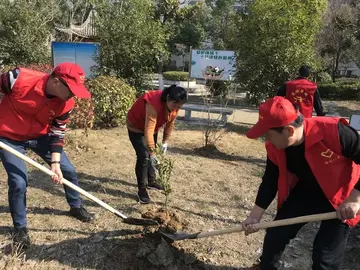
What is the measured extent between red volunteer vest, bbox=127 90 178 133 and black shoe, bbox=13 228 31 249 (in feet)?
5.22

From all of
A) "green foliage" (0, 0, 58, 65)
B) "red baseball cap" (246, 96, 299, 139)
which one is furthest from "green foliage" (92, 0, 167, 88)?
"red baseball cap" (246, 96, 299, 139)

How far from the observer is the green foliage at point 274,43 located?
27.9ft

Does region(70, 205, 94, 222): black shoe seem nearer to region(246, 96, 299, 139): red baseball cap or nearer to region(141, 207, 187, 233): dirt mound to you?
region(141, 207, 187, 233): dirt mound

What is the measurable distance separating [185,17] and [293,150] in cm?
2858

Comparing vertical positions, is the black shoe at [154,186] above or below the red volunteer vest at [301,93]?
below

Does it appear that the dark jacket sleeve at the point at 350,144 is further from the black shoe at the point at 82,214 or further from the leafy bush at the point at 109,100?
the leafy bush at the point at 109,100

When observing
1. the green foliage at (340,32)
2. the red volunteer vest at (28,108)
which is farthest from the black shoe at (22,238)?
the green foliage at (340,32)

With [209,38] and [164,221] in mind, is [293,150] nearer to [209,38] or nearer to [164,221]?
[164,221]

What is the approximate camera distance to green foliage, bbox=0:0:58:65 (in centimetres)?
1177

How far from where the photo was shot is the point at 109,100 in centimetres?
768

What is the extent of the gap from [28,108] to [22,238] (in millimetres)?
1148

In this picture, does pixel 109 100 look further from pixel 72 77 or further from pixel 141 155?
pixel 72 77

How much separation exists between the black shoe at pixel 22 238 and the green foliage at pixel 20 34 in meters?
9.99

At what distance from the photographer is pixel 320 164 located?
2.23m
